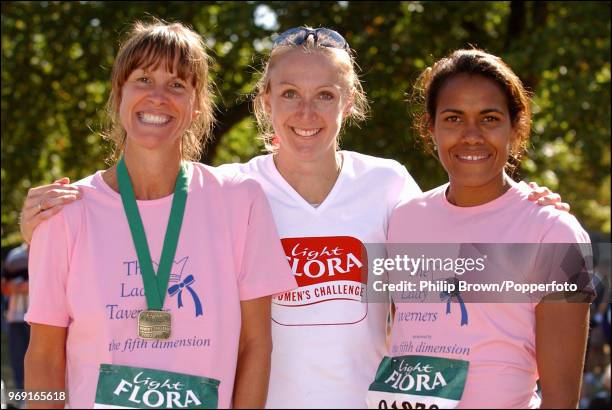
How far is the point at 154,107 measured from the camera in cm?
281

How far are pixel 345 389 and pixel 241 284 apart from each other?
55cm

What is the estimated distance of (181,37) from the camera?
2855mm

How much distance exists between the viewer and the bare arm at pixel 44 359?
8.71 ft

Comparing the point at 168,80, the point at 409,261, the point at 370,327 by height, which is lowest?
the point at 370,327

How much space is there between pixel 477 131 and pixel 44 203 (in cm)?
146

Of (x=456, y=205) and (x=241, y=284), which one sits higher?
(x=456, y=205)

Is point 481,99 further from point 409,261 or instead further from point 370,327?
point 370,327

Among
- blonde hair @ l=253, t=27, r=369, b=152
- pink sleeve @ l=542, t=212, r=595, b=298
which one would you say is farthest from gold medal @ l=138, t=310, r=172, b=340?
pink sleeve @ l=542, t=212, r=595, b=298

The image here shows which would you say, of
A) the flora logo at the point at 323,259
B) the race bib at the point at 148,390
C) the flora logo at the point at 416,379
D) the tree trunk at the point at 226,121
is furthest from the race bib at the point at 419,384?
the tree trunk at the point at 226,121

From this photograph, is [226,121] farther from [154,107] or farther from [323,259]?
[154,107]

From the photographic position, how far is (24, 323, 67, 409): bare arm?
8.71 ft

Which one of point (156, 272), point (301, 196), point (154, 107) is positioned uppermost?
point (154, 107)

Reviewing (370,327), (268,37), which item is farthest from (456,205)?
(268,37)

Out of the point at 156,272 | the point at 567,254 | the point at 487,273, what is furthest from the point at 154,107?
the point at 567,254
